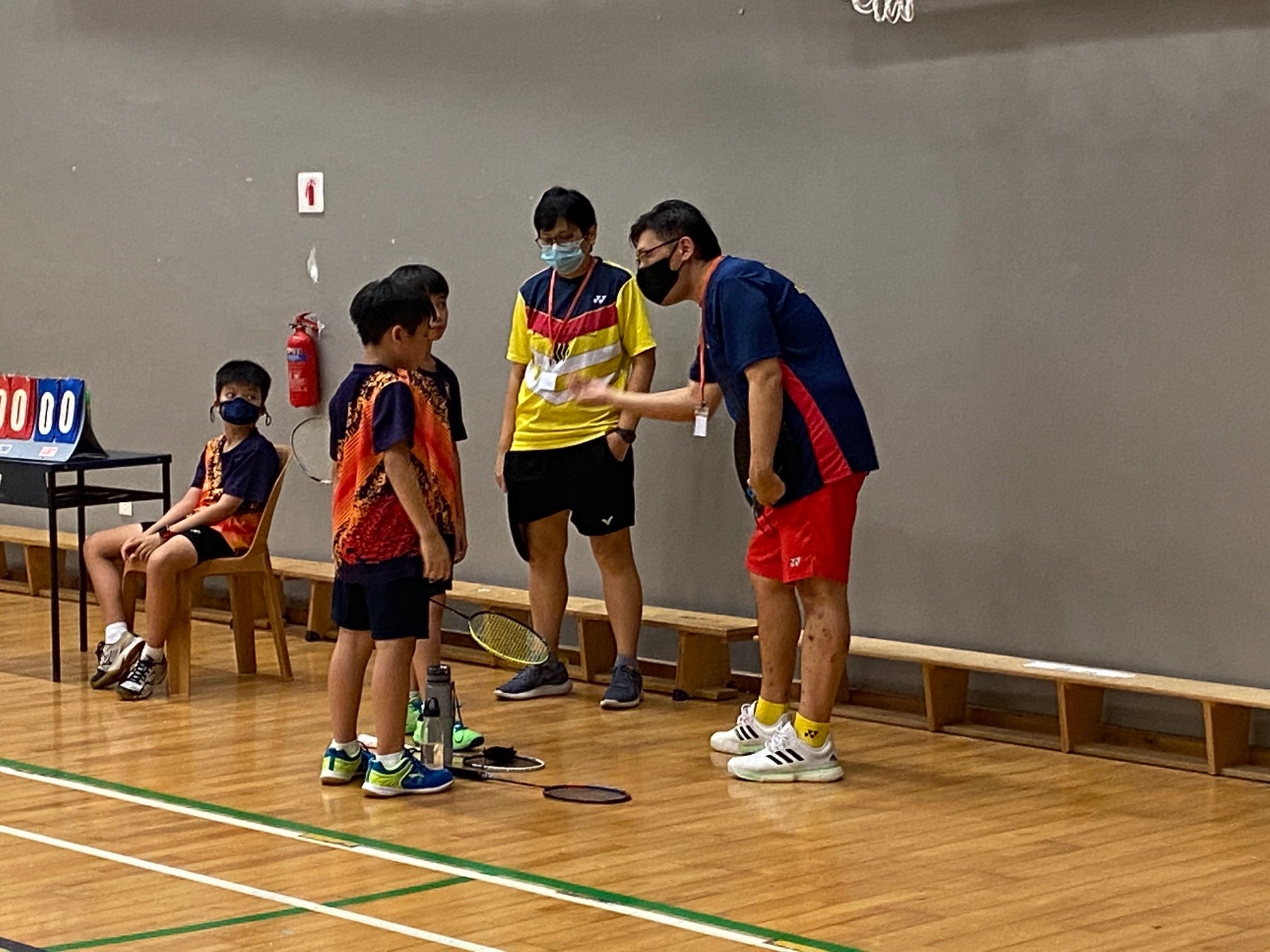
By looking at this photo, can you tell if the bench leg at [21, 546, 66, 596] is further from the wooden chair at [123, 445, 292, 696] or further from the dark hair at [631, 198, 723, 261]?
the dark hair at [631, 198, 723, 261]

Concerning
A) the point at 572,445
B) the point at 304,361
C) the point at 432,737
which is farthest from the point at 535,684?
the point at 304,361

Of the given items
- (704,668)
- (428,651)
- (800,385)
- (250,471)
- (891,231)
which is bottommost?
(704,668)

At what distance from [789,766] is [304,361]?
3.80 m

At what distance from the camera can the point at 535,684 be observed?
7.48 m

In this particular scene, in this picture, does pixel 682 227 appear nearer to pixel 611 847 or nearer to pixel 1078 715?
pixel 611 847

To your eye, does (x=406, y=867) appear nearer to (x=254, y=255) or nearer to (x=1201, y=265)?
(x=1201, y=265)

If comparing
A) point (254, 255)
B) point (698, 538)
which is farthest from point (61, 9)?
point (698, 538)

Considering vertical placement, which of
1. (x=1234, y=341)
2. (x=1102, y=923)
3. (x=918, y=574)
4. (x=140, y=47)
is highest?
(x=140, y=47)

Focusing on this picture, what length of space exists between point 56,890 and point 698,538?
3542mm

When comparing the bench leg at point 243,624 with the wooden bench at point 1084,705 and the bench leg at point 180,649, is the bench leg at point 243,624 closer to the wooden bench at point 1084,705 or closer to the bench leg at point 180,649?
the bench leg at point 180,649

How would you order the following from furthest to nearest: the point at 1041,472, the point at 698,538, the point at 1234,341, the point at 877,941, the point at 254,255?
the point at 254,255, the point at 698,538, the point at 1041,472, the point at 1234,341, the point at 877,941

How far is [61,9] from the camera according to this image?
33.7 feet

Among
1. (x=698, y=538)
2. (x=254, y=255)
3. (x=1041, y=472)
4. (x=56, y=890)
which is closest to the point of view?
(x=56, y=890)

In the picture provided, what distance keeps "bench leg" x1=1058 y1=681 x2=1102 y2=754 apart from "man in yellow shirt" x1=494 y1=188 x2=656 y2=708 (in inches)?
60.1
